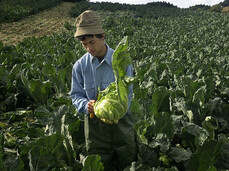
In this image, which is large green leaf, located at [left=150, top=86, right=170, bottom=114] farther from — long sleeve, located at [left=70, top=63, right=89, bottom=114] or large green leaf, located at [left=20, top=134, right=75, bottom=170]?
large green leaf, located at [left=20, top=134, right=75, bottom=170]

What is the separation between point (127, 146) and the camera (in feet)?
6.80

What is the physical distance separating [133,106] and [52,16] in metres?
28.4

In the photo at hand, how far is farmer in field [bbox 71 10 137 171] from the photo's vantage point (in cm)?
197

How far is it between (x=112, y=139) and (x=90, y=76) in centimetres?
62

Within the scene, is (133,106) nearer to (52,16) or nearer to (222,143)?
(222,143)

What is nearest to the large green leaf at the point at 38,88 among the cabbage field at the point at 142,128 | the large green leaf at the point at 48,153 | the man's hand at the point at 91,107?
the cabbage field at the point at 142,128

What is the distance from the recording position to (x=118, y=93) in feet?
5.49

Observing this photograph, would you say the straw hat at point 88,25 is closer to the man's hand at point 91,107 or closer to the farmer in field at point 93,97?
the farmer in field at point 93,97

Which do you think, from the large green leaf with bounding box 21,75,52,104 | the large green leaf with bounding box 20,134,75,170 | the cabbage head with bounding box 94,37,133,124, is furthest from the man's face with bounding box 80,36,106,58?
the large green leaf with bounding box 21,75,52,104

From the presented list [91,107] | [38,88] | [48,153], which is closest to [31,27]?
[38,88]

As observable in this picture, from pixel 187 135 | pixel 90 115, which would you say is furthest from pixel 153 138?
pixel 90 115

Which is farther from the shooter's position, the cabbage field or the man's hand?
the cabbage field

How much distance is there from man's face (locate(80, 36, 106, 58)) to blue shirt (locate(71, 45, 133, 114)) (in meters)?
0.08

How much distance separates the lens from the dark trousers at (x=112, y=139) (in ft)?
6.46
